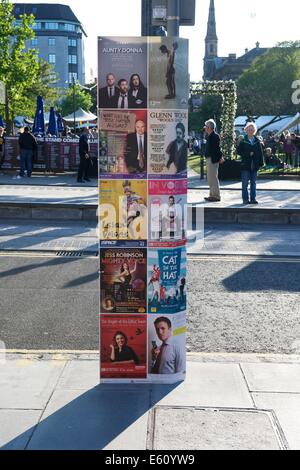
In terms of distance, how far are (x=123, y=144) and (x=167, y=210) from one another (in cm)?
58

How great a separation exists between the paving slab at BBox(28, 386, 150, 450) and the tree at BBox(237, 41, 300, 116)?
5948 centimetres

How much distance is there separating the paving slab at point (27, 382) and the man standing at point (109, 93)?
2147mm

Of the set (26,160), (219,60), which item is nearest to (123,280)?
(26,160)

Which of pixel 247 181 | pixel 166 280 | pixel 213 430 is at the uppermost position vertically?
pixel 247 181

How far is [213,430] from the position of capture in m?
3.90

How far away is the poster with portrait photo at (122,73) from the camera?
4.17m

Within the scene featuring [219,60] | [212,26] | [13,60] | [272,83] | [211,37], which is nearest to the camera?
[13,60]

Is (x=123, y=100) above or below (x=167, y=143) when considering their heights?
above

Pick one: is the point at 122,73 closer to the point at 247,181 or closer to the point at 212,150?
the point at 212,150

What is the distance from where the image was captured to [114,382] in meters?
4.68

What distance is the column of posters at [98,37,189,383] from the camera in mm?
4242

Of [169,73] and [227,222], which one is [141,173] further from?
[227,222]

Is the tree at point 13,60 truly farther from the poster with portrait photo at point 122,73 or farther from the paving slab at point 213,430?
the paving slab at point 213,430

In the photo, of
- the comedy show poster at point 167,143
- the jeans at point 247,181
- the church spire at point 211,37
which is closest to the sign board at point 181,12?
the comedy show poster at point 167,143
